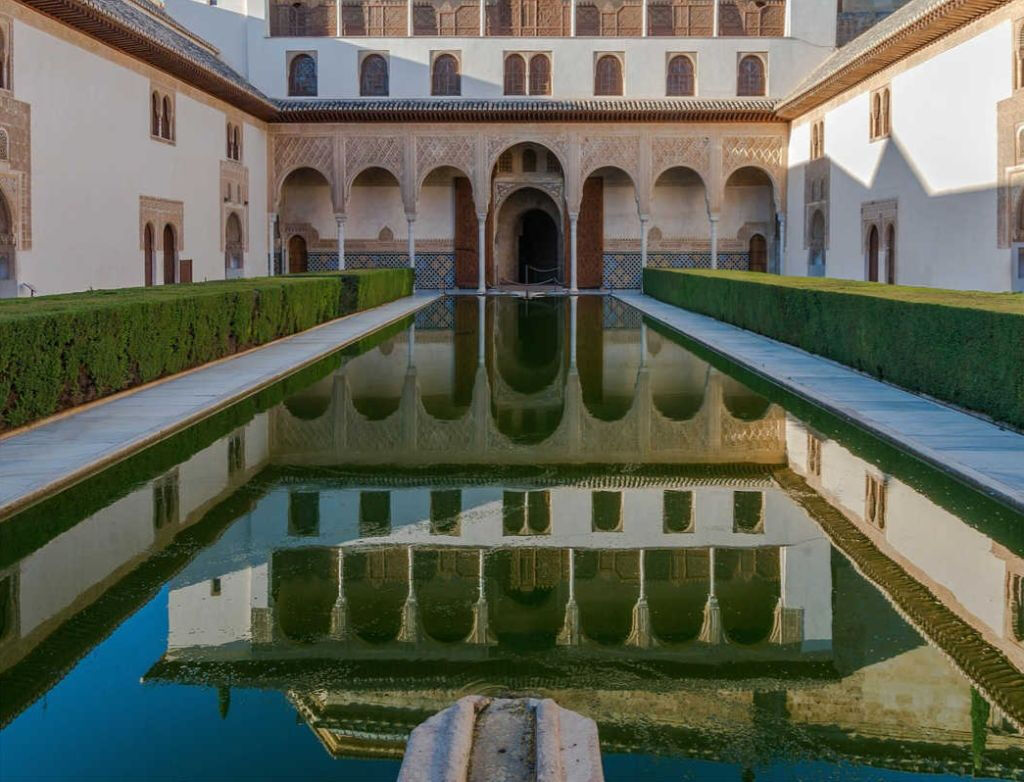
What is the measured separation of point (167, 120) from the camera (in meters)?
21.0

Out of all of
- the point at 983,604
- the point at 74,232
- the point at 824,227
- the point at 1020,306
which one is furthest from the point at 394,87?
the point at 983,604

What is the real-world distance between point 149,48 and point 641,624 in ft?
55.2

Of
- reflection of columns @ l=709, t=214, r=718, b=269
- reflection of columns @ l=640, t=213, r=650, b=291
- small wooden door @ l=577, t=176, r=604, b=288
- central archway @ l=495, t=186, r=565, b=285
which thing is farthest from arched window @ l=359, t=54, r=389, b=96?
reflection of columns @ l=709, t=214, r=718, b=269

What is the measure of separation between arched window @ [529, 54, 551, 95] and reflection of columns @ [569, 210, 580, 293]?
149cm

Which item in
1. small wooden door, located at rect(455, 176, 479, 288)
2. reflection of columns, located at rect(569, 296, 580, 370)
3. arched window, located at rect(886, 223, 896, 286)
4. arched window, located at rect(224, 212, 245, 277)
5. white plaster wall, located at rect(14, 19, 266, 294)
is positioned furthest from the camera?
small wooden door, located at rect(455, 176, 479, 288)

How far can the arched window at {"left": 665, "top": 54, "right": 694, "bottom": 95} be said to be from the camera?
2977 centimetres

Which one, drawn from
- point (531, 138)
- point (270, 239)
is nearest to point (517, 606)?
point (270, 239)

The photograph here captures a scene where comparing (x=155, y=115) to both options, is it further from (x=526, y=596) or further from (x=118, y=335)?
(x=526, y=596)

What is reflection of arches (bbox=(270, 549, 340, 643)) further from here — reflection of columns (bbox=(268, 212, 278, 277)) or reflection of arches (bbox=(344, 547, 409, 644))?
reflection of columns (bbox=(268, 212, 278, 277))

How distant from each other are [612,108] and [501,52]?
320 centimetres

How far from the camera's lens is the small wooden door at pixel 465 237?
30.8m

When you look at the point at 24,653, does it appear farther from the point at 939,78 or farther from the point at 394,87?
Result: the point at 394,87

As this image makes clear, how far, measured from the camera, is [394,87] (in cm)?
2962

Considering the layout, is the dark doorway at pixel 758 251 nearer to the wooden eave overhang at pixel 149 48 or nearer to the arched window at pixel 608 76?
the arched window at pixel 608 76
